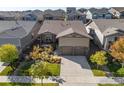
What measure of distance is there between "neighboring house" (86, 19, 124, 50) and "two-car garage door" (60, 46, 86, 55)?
2.36 ft

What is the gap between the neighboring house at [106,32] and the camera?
6.89m

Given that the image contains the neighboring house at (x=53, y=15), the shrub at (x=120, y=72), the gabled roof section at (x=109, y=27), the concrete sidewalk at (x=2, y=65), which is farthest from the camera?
the neighboring house at (x=53, y=15)

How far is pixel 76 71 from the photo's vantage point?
18.0 ft

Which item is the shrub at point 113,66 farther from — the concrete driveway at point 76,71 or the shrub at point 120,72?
the concrete driveway at point 76,71

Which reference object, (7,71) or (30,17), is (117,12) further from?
(7,71)

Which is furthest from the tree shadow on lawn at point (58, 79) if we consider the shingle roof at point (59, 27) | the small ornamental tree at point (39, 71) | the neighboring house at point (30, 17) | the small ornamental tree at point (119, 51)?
the neighboring house at point (30, 17)

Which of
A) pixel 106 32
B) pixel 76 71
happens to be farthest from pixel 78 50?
pixel 76 71

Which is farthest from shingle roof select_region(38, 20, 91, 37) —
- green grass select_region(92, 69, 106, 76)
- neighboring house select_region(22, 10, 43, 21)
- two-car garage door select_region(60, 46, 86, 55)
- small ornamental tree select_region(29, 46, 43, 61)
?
neighboring house select_region(22, 10, 43, 21)

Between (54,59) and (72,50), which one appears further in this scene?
(72,50)

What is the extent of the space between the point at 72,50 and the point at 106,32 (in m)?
1.32

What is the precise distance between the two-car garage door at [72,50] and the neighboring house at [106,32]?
2.36 feet

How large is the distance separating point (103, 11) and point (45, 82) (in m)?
8.96

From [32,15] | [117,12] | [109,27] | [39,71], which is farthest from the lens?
[117,12]

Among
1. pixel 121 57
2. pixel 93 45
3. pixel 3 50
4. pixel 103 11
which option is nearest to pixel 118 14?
pixel 103 11
